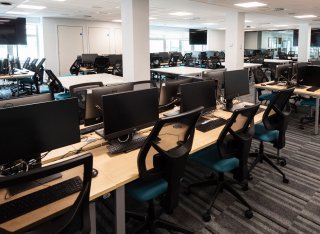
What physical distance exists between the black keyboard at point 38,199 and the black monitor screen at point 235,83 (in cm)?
246

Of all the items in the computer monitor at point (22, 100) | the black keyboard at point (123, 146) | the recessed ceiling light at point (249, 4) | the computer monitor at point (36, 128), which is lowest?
the black keyboard at point (123, 146)

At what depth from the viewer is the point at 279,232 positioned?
2.37 m

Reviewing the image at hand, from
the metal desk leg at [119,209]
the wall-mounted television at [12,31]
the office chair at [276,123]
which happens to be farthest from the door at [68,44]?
the metal desk leg at [119,209]

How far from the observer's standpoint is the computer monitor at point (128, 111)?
7.33 ft

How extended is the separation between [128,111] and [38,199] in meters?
1.07

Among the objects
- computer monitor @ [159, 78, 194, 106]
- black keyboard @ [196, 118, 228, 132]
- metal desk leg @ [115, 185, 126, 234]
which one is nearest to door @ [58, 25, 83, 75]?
computer monitor @ [159, 78, 194, 106]

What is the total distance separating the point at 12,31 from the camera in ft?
33.4

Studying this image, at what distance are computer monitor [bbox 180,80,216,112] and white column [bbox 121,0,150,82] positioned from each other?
2.96 metres

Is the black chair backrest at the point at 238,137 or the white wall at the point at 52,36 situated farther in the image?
the white wall at the point at 52,36

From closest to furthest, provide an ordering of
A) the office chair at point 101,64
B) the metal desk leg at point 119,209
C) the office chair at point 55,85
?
1. the metal desk leg at point 119,209
2. the office chair at point 55,85
3. the office chair at point 101,64

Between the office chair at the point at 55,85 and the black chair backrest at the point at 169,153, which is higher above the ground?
the office chair at the point at 55,85

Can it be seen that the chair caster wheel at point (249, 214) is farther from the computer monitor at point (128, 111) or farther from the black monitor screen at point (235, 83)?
the black monitor screen at point (235, 83)

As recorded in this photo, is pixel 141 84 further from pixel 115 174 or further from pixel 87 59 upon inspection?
pixel 87 59

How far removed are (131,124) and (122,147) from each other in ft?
0.73
